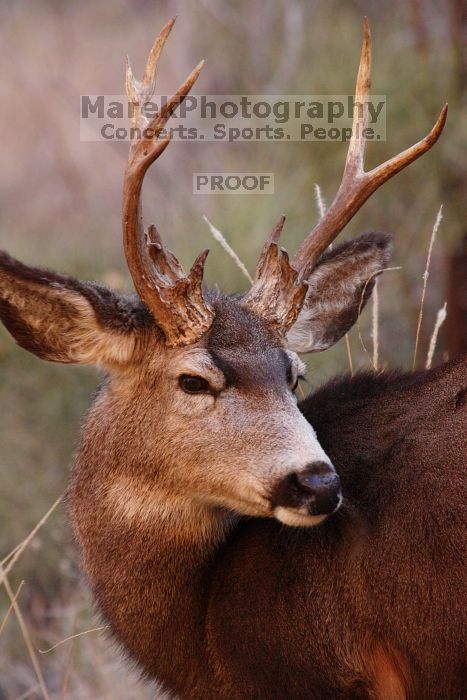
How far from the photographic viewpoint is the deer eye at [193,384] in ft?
14.8

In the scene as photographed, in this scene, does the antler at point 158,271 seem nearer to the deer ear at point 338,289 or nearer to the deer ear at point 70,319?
the deer ear at point 70,319

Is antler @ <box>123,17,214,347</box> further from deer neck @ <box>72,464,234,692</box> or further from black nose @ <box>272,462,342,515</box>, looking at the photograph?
black nose @ <box>272,462,342,515</box>

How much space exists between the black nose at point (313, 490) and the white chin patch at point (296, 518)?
0.07ft

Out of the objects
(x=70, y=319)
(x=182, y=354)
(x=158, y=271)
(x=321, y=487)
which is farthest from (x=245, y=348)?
(x=321, y=487)

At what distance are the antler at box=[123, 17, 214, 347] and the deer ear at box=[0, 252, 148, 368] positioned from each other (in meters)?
0.17

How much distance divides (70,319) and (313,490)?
127cm

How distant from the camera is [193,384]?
4527mm

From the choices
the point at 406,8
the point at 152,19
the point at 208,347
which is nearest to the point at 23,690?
the point at 208,347

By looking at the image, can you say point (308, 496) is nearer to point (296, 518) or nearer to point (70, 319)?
point (296, 518)

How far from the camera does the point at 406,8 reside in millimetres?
12359

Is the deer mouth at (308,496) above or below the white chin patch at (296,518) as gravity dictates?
above

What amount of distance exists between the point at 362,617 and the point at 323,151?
7.89 metres

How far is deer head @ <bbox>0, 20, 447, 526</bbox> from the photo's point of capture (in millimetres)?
4348

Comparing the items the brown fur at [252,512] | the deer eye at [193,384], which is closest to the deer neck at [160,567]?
the brown fur at [252,512]
